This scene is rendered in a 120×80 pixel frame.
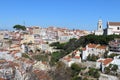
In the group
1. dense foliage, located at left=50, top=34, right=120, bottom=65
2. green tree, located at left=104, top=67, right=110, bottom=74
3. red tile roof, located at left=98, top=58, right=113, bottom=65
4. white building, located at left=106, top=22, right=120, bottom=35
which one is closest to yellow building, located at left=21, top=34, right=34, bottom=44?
dense foliage, located at left=50, top=34, right=120, bottom=65

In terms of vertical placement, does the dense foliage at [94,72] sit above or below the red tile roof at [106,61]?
below

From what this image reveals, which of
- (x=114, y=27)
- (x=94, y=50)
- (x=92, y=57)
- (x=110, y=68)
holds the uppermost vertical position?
(x=114, y=27)

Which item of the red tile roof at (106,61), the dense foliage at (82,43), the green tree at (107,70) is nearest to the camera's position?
the green tree at (107,70)

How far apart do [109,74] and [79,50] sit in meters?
8.91

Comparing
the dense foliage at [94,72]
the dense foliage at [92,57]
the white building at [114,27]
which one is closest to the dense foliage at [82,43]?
the dense foliage at [92,57]

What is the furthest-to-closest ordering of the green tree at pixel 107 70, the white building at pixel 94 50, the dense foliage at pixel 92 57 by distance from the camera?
the white building at pixel 94 50, the dense foliage at pixel 92 57, the green tree at pixel 107 70

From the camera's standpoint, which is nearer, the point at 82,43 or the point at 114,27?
the point at 82,43

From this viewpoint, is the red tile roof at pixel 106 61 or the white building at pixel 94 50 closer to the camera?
the red tile roof at pixel 106 61

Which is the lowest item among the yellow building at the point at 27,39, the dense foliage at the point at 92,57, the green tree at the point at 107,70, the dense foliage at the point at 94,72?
the dense foliage at the point at 94,72

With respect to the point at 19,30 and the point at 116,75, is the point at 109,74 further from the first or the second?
the point at 19,30

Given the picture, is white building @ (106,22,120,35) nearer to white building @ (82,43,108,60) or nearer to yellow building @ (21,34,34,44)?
white building @ (82,43,108,60)

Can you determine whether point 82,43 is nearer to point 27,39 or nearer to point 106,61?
point 106,61

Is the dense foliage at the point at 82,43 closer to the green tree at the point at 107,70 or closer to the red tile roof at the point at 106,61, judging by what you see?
the red tile roof at the point at 106,61

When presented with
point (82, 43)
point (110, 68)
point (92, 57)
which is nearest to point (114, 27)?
point (82, 43)
